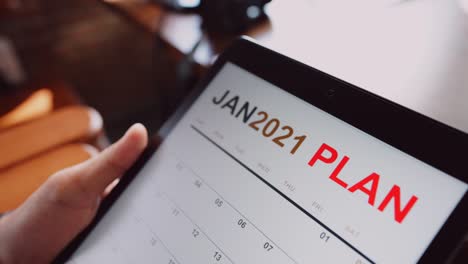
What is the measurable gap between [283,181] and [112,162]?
0.76 feet

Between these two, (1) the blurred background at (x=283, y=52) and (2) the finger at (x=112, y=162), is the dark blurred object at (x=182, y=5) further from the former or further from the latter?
(2) the finger at (x=112, y=162)

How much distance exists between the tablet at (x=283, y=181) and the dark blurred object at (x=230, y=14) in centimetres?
30

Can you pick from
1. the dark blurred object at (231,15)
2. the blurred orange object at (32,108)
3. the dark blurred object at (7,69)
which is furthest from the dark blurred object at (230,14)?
the dark blurred object at (7,69)

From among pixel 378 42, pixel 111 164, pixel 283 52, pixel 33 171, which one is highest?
pixel 378 42

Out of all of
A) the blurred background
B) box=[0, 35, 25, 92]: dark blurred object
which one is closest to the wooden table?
the blurred background

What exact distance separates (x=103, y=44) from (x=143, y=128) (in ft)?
4.81

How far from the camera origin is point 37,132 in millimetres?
754

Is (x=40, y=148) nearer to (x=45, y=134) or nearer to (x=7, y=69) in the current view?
(x=45, y=134)

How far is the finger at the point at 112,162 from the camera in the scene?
1.53ft

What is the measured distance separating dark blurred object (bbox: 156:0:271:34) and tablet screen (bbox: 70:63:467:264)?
31 centimetres

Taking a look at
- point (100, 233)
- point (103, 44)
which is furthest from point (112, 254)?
point (103, 44)

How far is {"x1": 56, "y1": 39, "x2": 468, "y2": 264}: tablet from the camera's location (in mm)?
278

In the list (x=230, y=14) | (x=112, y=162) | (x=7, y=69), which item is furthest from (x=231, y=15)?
(x=7, y=69)

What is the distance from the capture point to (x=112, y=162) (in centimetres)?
48
